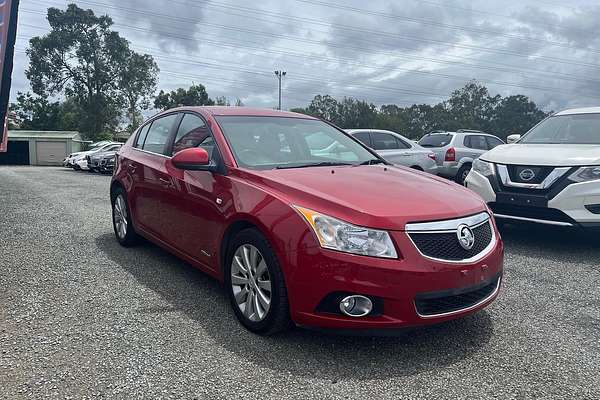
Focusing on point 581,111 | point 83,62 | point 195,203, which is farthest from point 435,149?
point 83,62

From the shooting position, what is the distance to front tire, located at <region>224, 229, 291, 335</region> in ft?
9.74

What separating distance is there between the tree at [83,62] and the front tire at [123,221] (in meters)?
48.2

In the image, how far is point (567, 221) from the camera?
205 inches

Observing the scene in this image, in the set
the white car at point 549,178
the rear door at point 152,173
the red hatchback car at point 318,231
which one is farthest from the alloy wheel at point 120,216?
the white car at point 549,178

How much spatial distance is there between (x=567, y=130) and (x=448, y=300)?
15.7 feet

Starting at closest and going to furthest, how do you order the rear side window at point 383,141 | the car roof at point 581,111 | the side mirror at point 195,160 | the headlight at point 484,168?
the side mirror at point 195,160
the headlight at point 484,168
the car roof at point 581,111
the rear side window at point 383,141

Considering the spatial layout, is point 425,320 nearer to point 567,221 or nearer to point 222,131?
point 222,131

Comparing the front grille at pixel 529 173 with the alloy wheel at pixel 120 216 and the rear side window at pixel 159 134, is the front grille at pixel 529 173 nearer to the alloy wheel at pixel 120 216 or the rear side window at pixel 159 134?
the rear side window at pixel 159 134

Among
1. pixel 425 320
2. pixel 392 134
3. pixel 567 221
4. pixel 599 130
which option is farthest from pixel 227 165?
pixel 392 134

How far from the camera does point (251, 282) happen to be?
321cm

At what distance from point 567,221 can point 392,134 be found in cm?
633

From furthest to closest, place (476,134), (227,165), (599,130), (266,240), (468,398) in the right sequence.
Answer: (476,134) → (599,130) → (227,165) → (266,240) → (468,398)

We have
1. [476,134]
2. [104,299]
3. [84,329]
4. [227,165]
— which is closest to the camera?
[84,329]

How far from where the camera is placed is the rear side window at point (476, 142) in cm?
1262
